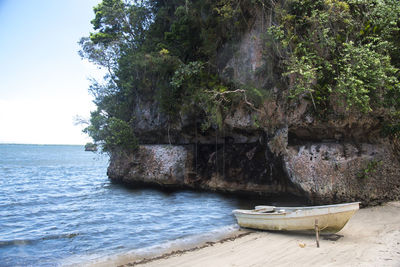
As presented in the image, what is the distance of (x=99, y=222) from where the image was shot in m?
11.9

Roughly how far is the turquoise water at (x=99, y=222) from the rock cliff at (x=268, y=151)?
1.79 meters

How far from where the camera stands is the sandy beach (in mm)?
6848

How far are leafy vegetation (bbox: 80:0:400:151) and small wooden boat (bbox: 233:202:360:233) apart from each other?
4439 mm

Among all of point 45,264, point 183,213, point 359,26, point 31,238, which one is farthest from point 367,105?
point 31,238

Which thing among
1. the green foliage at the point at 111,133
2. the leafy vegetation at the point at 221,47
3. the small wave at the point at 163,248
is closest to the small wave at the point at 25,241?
the small wave at the point at 163,248

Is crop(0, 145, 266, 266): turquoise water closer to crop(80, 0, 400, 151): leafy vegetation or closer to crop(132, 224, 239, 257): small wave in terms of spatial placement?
crop(132, 224, 239, 257): small wave

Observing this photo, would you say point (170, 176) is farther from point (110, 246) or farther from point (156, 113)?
point (110, 246)

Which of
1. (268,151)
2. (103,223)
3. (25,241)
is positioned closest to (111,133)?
(103,223)

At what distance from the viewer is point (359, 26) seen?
12180 mm

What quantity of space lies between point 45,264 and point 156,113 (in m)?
13.8

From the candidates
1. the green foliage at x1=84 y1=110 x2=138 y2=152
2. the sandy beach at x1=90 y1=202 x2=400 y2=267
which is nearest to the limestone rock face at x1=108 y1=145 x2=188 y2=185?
the green foliage at x1=84 y1=110 x2=138 y2=152

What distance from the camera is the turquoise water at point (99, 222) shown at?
28.9 feet

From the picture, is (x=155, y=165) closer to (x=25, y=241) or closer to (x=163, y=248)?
(x=25, y=241)

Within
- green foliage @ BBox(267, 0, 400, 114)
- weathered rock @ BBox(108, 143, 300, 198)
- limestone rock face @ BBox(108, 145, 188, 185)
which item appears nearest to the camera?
green foliage @ BBox(267, 0, 400, 114)
